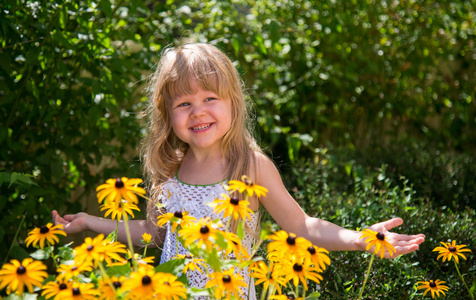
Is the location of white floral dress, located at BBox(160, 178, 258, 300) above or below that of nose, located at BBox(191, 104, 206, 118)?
below

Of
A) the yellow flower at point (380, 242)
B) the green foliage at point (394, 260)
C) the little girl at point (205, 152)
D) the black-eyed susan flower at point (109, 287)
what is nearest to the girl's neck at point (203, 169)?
the little girl at point (205, 152)

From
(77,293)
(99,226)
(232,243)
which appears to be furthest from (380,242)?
(99,226)

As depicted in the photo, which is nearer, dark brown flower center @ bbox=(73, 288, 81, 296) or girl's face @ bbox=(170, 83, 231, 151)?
dark brown flower center @ bbox=(73, 288, 81, 296)

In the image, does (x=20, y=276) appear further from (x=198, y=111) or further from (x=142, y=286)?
(x=198, y=111)

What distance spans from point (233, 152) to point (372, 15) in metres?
2.25

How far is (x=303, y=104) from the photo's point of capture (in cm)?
368

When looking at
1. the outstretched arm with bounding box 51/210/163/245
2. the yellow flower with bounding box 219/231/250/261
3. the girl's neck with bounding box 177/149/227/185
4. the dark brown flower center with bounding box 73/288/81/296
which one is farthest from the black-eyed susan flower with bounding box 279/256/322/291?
the outstretched arm with bounding box 51/210/163/245

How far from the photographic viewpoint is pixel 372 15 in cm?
366

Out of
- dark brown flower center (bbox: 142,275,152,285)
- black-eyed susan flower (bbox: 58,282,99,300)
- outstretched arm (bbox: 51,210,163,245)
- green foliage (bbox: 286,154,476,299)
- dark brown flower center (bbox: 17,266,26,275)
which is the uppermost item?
dark brown flower center (bbox: 142,275,152,285)

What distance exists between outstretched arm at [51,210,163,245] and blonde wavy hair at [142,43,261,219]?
133 millimetres

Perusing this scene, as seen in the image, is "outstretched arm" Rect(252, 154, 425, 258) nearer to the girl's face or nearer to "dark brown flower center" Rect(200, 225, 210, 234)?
the girl's face

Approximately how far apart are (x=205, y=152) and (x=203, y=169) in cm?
6

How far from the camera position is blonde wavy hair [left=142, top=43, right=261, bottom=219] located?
5.72 feet

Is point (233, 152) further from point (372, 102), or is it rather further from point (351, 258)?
point (372, 102)
